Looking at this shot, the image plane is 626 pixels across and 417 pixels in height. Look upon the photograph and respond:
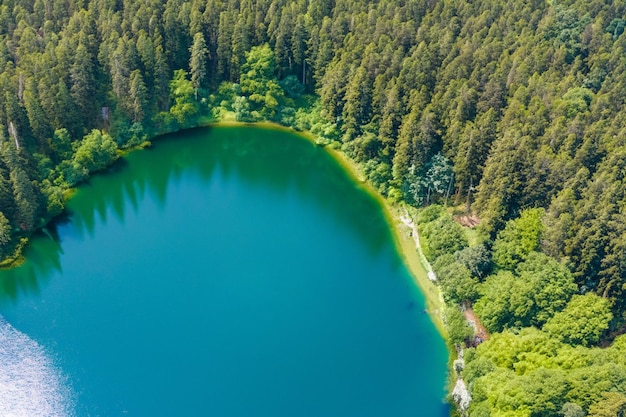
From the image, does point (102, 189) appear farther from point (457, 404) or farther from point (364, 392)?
point (457, 404)

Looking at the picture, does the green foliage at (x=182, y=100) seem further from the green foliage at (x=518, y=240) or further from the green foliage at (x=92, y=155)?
the green foliage at (x=518, y=240)

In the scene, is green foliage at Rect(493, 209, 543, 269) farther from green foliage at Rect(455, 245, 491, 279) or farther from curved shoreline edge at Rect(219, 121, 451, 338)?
curved shoreline edge at Rect(219, 121, 451, 338)

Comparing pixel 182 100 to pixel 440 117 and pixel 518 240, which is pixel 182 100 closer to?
pixel 440 117

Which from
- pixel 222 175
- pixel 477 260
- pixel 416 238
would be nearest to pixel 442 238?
pixel 477 260

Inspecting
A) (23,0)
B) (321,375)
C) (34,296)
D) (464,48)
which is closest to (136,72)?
(23,0)

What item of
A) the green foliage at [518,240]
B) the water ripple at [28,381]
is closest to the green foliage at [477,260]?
the green foliage at [518,240]
